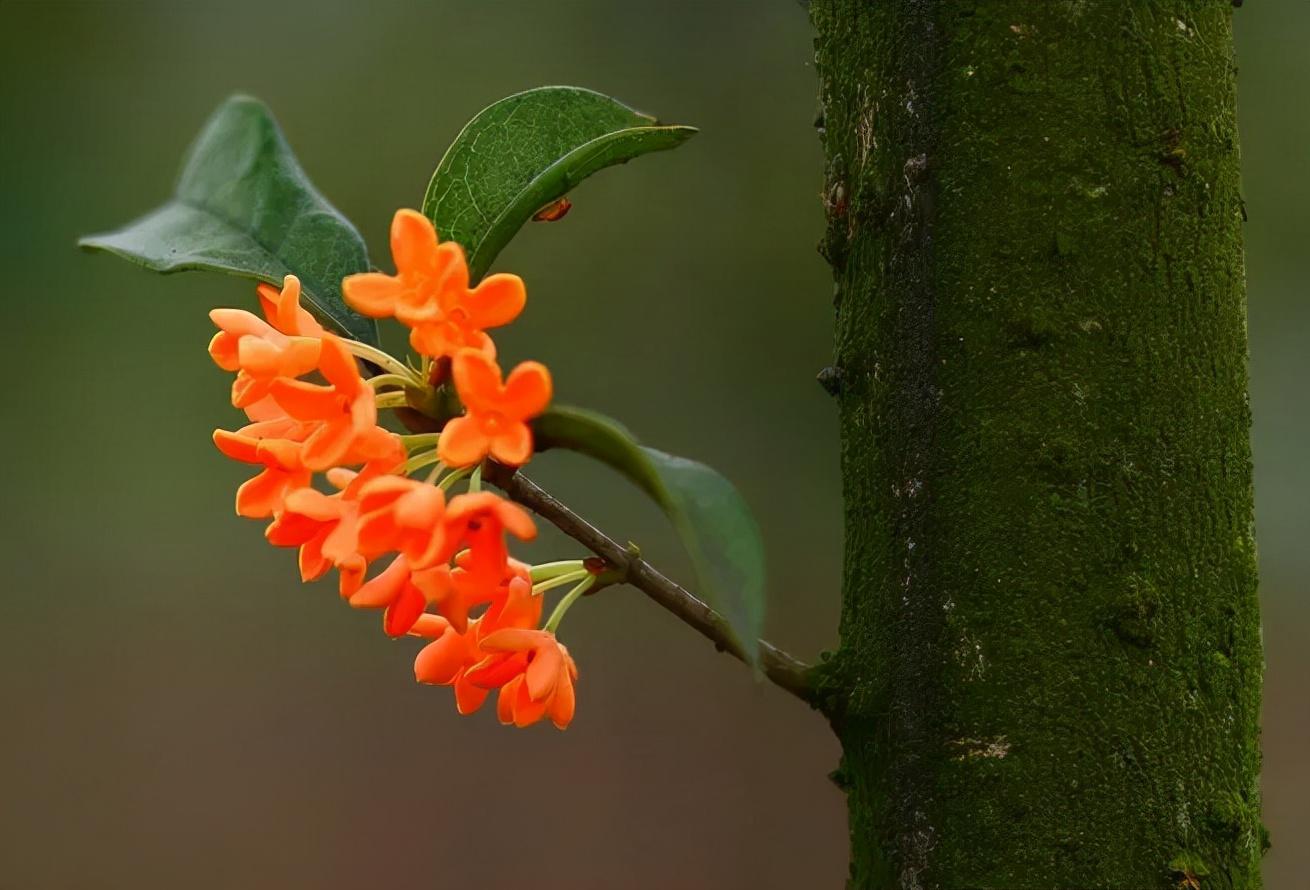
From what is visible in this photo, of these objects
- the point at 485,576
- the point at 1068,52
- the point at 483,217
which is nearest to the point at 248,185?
the point at 483,217

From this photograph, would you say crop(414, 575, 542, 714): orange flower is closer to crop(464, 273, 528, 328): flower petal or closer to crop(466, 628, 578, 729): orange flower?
crop(466, 628, 578, 729): orange flower

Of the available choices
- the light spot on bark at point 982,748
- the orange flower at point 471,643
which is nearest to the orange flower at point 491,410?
the orange flower at point 471,643

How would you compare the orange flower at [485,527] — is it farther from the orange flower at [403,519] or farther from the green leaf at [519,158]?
the green leaf at [519,158]

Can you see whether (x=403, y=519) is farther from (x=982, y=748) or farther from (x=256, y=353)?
(x=982, y=748)

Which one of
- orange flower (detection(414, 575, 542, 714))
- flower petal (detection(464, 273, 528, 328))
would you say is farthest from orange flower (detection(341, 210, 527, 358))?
orange flower (detection(414, 575, 542, 714))

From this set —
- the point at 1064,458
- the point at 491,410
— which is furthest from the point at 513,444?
the point at 1064,458

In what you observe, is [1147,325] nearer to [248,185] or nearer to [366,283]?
[366,283]
